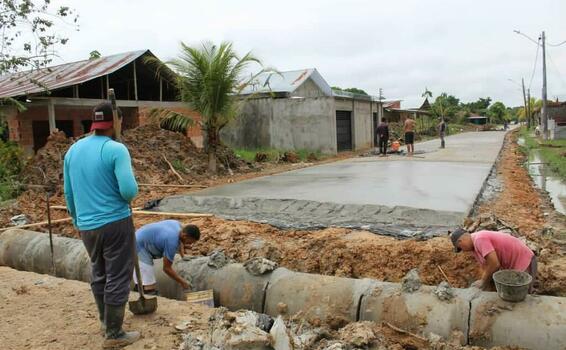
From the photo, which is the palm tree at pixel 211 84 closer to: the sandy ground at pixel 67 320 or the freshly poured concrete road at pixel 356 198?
the freshly poured concrete road at pixel 356 198

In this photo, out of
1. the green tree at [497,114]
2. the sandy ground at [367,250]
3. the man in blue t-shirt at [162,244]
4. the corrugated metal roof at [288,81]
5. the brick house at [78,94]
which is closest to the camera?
the man in blue t-shirt at [162,244]

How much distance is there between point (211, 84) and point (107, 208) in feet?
33.0

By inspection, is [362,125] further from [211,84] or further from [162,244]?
[162,244]

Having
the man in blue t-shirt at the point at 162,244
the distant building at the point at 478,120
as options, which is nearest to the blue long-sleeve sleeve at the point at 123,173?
the man in blue t-shirt at the point at 162,244

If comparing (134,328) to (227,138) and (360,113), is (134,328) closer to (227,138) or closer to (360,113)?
(227,138)

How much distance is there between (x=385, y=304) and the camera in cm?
Result: 405

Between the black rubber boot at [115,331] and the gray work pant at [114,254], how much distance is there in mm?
A: 58

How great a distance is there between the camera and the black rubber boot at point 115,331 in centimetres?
351

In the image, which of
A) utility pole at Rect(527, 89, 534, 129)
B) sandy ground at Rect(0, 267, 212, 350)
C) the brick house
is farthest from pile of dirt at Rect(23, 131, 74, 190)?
utility pole at Rect(527, 89, 534, 129)

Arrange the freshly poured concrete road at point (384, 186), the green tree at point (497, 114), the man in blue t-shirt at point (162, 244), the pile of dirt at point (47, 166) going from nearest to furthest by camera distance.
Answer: the man in blue t-shirt at point (162, 244), the freshly poured concrete road at point (384, 186), the pile of dirt at point (47, 166), the green tree at point (497, 114)

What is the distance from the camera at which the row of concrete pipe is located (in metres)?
3.56

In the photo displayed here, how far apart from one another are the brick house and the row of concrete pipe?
31.3 ft

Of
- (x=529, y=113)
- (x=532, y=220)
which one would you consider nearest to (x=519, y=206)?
(x=532, y=220)

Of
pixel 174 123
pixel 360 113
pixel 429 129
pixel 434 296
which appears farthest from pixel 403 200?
pixel 429 129
